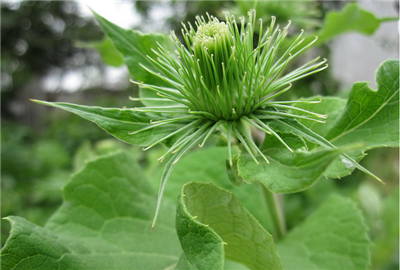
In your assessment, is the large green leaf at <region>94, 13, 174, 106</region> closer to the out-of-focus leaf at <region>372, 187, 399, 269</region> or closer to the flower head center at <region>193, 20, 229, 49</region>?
the flower head center at <region>193, 20, 229, 49</region>

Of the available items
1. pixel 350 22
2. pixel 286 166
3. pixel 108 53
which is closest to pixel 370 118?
pixel 286 166

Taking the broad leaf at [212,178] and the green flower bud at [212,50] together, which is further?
the broad leaf at [212,178]

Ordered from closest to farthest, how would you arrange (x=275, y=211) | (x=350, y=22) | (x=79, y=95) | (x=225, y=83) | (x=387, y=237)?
(x=225, y=83)
(x=275, y=211)
(x=350, y=22)
(x=387, y=237)
(x=79, y=95)

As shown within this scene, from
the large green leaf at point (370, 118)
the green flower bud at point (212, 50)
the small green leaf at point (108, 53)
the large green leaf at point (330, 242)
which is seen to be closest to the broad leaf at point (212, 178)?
the large green leaf at point (330, 242)

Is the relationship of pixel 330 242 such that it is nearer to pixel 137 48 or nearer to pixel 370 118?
pixel 370 118

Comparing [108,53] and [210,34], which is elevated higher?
[108,53]

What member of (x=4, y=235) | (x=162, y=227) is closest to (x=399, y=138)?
(x=162, y=227)

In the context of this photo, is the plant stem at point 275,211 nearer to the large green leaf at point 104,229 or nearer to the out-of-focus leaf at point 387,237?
the large green leaf at point 104,229
